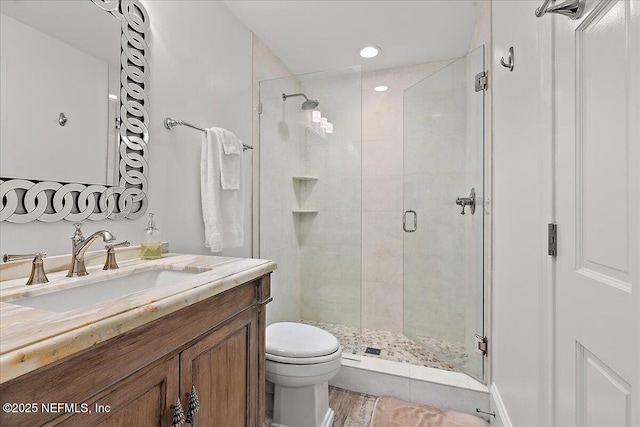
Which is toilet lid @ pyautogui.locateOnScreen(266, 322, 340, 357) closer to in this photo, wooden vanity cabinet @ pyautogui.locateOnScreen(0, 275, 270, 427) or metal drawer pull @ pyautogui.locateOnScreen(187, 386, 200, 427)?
wooden vanity cabinet @ pyautogui.locateOnScreen(0, 275, 270, 427)

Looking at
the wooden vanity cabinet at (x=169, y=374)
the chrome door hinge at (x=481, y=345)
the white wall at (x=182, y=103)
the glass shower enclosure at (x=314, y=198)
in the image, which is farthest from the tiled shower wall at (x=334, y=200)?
the wooden vanity cabinet at (x=169, y=374)

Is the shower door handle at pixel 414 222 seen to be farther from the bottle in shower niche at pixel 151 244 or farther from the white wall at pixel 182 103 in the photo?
the bottle in shower niche at pixel 151 244

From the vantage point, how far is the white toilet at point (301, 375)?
1.49 metres

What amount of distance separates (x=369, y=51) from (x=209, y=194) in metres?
1.74

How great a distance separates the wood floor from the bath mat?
6 centimetres

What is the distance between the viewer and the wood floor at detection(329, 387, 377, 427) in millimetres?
1695

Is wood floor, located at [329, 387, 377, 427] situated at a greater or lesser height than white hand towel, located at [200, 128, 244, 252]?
lesser

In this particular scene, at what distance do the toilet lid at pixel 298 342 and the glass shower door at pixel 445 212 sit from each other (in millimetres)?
956

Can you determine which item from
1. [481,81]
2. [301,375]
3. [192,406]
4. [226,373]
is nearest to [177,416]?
[192,406]

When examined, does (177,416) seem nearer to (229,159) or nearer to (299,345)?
(299,345)
